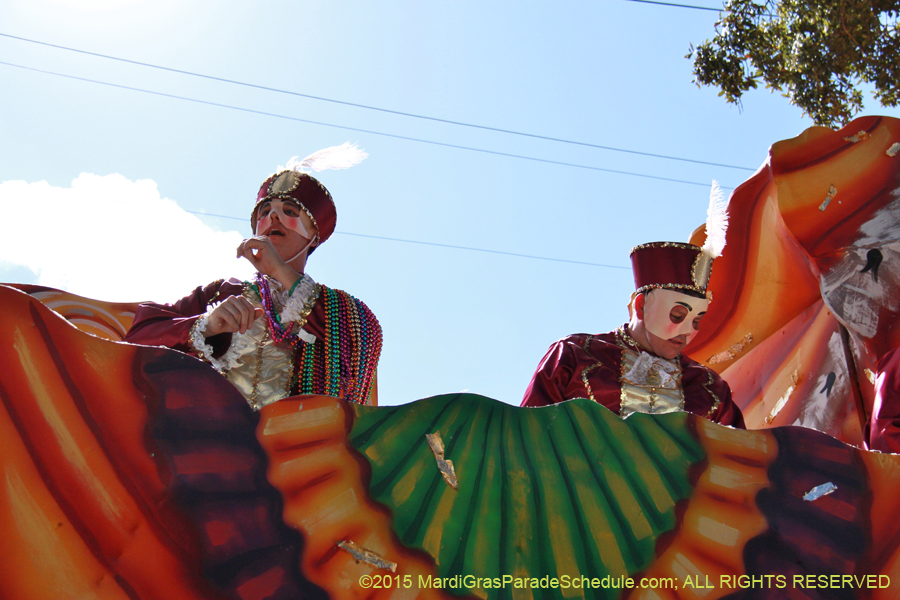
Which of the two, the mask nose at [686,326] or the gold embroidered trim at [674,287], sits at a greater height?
the gold embroidered trim at [674,287]

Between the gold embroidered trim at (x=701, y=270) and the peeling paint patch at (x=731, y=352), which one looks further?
the peeling paint patch at (x=731, y=352)

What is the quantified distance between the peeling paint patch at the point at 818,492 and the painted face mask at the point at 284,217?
1859 millimetres

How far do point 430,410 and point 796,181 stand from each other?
7.32ft

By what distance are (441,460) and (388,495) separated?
154 mm

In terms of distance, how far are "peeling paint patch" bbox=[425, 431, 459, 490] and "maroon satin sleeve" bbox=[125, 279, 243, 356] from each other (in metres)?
0.91

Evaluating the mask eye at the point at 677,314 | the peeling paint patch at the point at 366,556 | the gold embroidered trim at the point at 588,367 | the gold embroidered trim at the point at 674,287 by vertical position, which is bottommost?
the peeling paint patch at the point at 366,556

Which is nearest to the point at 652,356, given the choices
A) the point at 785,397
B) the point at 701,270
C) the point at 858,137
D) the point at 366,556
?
the point at 701,270

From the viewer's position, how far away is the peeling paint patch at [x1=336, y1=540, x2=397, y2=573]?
1793 millimetres

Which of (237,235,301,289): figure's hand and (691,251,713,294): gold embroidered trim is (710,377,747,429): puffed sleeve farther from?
(237,235,301,289): figure's hand

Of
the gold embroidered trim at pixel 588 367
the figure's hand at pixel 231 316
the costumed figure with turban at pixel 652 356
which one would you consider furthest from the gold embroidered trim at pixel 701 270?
the figure's hand at pixel 231 316

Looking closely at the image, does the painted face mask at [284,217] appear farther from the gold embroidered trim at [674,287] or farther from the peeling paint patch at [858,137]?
the peeling paint patch at [858,137]

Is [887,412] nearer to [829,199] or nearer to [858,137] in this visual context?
[829,199]

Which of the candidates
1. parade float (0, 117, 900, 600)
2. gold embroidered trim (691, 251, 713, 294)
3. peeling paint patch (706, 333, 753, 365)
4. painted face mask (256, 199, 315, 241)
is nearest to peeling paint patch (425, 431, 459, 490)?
parade float (0, 117, 900, 600)

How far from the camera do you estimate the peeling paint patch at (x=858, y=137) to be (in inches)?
135
